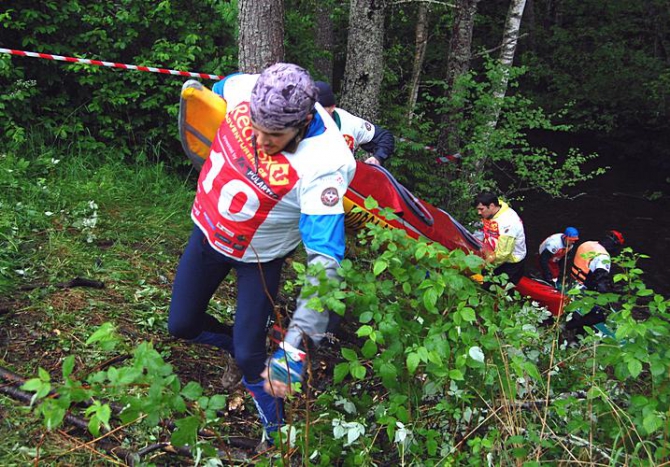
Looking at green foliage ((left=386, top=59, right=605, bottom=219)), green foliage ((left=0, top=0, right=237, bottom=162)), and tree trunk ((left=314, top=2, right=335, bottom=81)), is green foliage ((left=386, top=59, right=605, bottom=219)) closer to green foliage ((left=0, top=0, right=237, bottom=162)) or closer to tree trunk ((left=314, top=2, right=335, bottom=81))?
green foliage ((left=0, top=0, right=237, bottom=162))

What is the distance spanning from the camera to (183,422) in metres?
1.92

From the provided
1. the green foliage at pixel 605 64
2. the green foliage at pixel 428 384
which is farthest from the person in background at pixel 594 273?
the green foliage at pixel 605 64

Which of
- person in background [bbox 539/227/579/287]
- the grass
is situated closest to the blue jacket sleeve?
the grass

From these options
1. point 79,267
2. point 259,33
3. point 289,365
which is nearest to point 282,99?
point 289,365

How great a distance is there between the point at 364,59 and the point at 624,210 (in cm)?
838

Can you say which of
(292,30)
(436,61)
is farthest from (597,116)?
(292,30)

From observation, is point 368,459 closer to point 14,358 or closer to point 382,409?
point 382,409

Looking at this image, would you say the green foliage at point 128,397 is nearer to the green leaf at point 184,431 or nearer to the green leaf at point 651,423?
the green leaf at point 184,431

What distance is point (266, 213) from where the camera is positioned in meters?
2.78

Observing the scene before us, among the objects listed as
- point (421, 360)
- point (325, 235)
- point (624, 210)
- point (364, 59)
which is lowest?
point (624, 210)

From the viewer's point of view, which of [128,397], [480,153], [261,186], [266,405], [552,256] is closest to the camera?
[128,397]

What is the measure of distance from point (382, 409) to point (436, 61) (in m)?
19.0

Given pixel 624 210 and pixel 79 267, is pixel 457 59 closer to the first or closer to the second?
pixel 79 267

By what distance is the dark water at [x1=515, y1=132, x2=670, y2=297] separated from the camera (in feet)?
36.1
